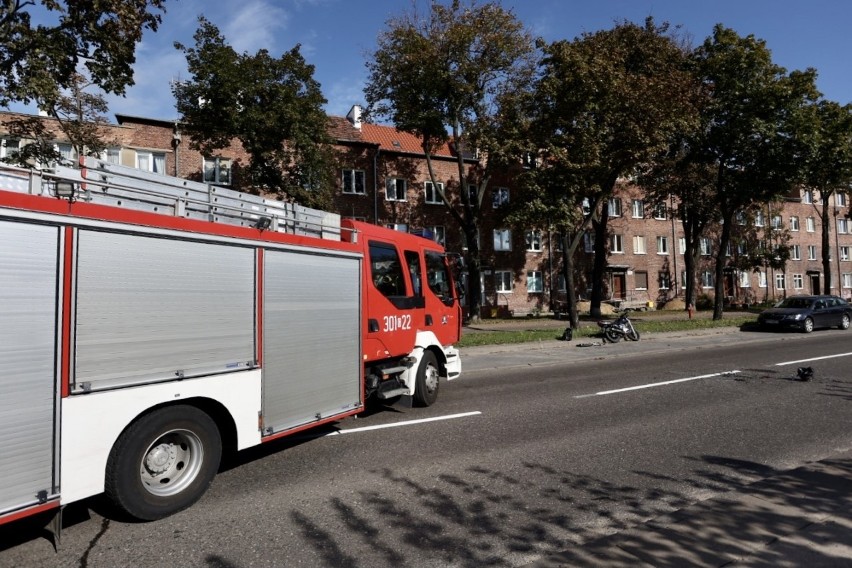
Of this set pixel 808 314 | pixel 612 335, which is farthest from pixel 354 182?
pixel 808 314

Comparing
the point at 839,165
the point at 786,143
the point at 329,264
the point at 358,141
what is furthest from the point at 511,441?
the point at 358,141

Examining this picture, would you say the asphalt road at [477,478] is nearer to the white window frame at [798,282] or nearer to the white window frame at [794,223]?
the white window frame at [798,282]

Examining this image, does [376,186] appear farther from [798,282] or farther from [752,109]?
[798,282]

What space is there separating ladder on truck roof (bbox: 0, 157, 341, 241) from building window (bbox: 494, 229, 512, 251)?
3263cm

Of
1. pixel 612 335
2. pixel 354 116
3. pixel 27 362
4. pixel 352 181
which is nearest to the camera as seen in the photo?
pixel 27 362

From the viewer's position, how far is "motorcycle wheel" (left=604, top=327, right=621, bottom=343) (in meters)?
19.0

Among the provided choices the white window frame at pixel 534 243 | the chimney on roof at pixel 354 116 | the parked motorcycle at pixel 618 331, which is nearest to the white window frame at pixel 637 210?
the white window frame at pixel 534 243

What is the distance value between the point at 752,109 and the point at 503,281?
1926 centimetres

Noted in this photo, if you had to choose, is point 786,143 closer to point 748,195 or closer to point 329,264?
point 748,195

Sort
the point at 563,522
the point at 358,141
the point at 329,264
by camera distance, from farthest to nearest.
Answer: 1. the point at 358,141
2. the point at 329,264
3. the point at 563,522

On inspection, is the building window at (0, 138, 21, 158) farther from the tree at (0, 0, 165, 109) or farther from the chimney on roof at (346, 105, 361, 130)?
the chimney on roof at (346, 105, 361, 130)

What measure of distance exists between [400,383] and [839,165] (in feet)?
84.5

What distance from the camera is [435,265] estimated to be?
29.5 feet

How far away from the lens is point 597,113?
20781mm
